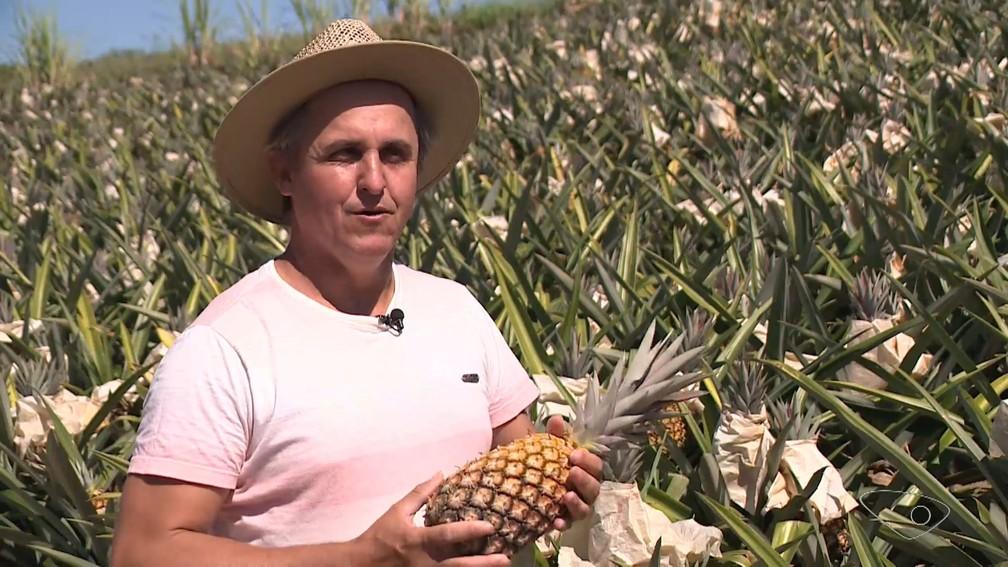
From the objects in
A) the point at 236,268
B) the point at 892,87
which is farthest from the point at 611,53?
the point at 236,268

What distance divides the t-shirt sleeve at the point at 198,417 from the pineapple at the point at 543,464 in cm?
25

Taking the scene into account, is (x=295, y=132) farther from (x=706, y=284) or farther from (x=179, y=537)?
(x=706, y=284)

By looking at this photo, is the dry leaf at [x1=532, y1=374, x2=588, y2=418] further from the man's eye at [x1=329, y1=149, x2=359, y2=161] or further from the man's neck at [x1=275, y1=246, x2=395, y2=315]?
the man's eye at [x1=329, y1=149, x2=359, y2=161]

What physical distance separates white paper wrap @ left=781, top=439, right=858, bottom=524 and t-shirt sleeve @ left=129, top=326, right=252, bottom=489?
2.79 ft

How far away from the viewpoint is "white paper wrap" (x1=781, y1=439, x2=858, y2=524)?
6.19 feet

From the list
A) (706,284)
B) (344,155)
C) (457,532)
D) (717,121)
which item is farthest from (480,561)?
(717,121)

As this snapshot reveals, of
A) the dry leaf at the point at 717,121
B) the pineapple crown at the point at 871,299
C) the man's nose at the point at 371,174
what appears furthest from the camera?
the dry leaf at the point at 717,121

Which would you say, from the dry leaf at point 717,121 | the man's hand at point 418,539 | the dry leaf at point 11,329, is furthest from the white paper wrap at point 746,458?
the dry leaf at point 717,121

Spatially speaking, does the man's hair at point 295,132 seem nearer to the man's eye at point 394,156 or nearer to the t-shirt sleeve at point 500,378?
the man's eye at point 394,156

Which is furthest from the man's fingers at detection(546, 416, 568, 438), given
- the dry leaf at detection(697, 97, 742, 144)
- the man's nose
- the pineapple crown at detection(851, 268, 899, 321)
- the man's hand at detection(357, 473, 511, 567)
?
the dry leaf at detection(697, 97, 742, 144)

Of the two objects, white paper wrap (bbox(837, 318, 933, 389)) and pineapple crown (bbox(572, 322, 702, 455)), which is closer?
pineapple crown (bbox(572, 322, 702, 455))

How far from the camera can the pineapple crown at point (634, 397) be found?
1.37 meters

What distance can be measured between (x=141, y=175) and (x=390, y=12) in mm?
6664

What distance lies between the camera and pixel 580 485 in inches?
54.8
